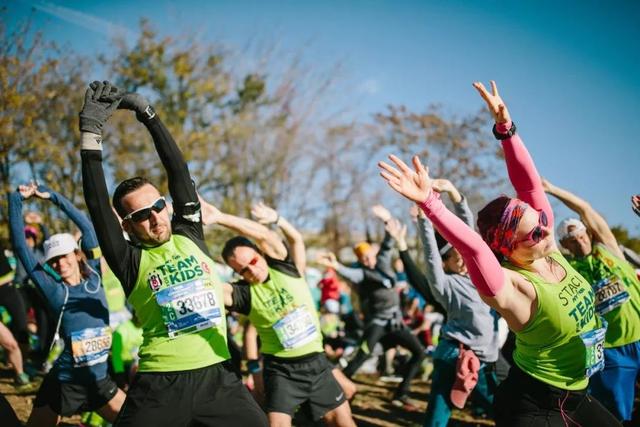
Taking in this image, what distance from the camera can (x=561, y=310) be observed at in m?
2.42

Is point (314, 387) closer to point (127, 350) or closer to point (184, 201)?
point (184, 201)

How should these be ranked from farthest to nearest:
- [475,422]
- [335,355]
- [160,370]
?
1. [335,355]
2. [475,422]
3. [160,370]

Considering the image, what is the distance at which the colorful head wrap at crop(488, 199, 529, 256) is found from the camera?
96.0 inches

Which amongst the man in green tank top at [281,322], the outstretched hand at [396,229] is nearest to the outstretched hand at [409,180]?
the man in green tank top at [281,322]

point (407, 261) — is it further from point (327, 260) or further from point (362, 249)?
point (362, 249)

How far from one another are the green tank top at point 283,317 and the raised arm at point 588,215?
245 centimetres

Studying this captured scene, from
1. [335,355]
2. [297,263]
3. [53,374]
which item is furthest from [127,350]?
[335,355]

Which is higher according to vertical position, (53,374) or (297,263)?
(297,263)

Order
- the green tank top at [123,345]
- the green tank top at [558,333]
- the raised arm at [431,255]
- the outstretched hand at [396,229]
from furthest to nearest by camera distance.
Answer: the green tank top at [123,345] < the outstretched hand at [396,229] < the raised arm at [431,255] < the green tank top at [558,333]

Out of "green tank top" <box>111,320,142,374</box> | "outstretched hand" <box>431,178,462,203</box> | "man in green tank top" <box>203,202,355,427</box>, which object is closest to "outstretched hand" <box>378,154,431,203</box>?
"outstretched hand" <box>431,178,462,203</box>

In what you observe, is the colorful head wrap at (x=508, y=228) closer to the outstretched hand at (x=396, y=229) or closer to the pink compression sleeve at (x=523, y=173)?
the pink compression sleeve at (x=523, y=173)

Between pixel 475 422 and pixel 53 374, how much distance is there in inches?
193

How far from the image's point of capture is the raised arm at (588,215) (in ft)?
13.8

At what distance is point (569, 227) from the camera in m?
4.48
